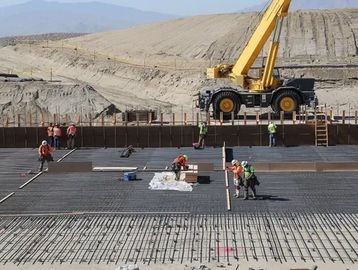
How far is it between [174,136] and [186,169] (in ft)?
20.0

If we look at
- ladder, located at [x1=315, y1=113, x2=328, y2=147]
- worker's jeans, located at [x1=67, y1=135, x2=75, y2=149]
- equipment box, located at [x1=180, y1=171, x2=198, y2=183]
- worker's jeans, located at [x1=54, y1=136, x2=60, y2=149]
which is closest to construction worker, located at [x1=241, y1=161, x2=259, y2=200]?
equipment box, located at [x1=180, y1=171, x2=198, y2=183]

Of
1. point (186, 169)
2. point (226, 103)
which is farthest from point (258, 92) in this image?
point (186, 169)

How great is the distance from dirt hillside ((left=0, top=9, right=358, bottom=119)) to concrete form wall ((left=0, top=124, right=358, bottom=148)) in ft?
28.0

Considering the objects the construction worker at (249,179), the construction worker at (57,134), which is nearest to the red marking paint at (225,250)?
the construction worker at (249,179)

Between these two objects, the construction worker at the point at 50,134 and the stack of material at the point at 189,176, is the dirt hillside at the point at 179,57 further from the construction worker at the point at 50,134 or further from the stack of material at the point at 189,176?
the stack of material at the point at 189,176

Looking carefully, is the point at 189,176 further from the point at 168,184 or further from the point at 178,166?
the point at 168,184

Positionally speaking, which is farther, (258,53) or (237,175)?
(258,53)

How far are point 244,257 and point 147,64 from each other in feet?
112

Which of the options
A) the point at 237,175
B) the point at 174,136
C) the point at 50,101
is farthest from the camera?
the point at 50,101

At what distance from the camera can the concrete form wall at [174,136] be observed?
23.8 m

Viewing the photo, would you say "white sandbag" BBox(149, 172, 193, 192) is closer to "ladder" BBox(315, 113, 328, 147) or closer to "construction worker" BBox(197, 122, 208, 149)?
"construction worker" BBox(197, 122, 208, 149)

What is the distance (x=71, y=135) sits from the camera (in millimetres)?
23172

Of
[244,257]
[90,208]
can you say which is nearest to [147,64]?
[90,208]

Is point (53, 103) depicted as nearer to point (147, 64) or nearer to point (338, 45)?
point (147, 64)
